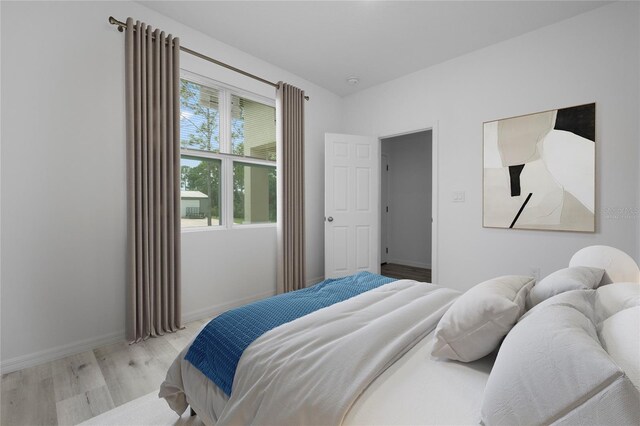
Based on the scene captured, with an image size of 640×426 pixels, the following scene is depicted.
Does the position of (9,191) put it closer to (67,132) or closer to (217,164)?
(67,132)

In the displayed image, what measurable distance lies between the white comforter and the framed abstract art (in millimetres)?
2168

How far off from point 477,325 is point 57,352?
2.76 metres

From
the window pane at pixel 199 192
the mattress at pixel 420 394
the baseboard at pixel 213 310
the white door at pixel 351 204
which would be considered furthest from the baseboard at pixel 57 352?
the white door at pixel 351 204

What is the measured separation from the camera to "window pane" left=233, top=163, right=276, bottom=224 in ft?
11.0

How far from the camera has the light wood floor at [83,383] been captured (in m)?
1.56

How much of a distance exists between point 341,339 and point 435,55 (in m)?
3.42

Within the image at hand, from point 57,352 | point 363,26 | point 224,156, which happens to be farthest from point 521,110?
point 57,352

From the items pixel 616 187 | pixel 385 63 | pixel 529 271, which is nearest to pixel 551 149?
pixel 616 187

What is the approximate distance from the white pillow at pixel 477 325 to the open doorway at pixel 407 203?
4098 mm

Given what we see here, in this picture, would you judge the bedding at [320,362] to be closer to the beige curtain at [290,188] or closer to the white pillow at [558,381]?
the white pillow at [558,381]

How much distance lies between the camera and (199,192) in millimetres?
3014

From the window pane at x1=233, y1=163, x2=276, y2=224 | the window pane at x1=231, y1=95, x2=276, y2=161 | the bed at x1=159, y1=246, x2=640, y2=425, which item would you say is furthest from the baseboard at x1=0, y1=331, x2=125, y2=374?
the window pane at x1=231, y1=95, x2=276, y2=161

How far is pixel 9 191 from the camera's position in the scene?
6.40 feet

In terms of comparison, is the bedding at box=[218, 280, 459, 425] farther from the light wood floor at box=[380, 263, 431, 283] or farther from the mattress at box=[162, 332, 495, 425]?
the light wood floor at box=[380, 263, 431, 283]
